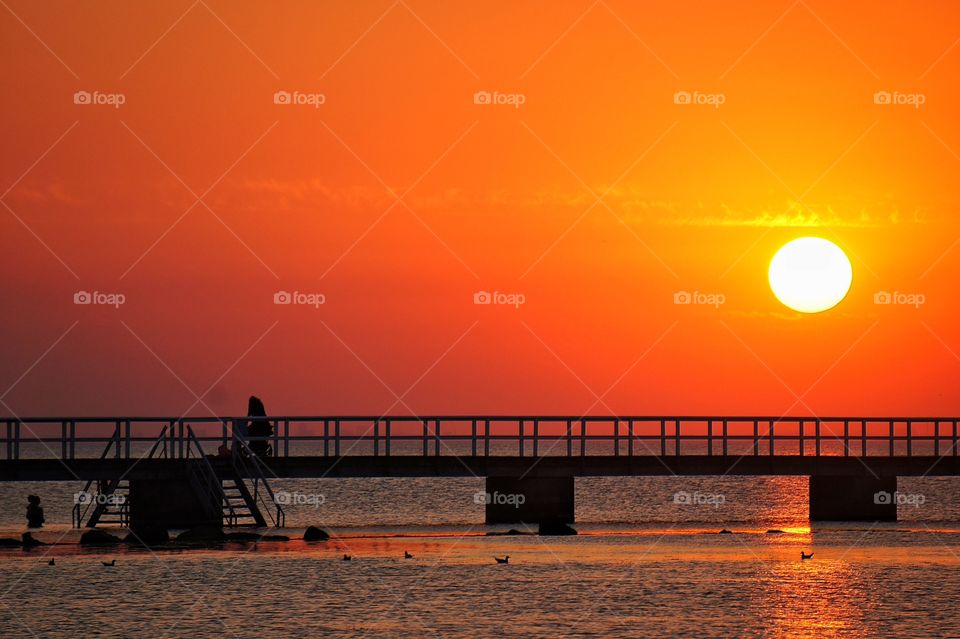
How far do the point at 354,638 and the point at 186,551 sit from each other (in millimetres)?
15921

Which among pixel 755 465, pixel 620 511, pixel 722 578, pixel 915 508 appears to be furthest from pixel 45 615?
pixel 915 508

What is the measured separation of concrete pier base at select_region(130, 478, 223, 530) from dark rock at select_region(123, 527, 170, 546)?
0.18m

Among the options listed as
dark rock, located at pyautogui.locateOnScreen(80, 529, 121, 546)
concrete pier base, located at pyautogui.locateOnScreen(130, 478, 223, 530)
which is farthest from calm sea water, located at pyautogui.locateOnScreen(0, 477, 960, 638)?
concrete pier base, located at pyautogui.locateOnScreen(130, 478, 223, 530)

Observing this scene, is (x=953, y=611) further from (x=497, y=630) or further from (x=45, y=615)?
(x=45, y=615)

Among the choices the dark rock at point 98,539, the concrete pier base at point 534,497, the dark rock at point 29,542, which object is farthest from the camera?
the concrete pier base at point 534,497

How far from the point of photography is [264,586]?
35.6 m

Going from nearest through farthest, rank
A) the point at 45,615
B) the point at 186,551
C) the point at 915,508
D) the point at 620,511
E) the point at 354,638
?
the point at 354,638, the point at 45,615, the point at 186,551, the point at 620,511, the point at 915,508

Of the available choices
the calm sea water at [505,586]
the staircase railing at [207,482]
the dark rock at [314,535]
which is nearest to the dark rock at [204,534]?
the calm sea water at [505,586]

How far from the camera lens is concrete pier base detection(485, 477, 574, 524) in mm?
52188

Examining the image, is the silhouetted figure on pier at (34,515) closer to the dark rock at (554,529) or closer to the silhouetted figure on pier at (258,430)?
the silhouetted figure on pier at (258,430)

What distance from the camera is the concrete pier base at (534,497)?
171ft

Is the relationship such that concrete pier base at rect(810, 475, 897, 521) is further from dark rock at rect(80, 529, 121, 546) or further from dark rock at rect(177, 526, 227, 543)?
dark rock at rect(80, 529, 121, 546)

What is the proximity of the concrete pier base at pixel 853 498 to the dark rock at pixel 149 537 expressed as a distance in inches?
954

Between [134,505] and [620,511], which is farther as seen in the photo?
[620,511]
